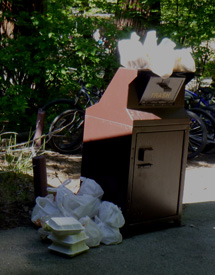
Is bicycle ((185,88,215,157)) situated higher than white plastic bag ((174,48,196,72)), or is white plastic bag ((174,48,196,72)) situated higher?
white plastic bag ((174,48,196,72))

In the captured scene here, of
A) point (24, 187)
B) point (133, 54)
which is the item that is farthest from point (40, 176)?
point (133, 54)

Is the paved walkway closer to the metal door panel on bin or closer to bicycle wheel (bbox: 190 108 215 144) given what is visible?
the metal door panel on bin

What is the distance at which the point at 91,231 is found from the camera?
4.43 meters

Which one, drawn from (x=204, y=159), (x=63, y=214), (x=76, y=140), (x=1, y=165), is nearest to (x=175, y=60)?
(x=63, y=214)

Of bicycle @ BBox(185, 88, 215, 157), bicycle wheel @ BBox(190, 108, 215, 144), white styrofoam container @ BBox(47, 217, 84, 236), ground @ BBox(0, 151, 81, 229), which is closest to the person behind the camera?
white styrofoam container @ BBox(47, 217, 84, 236)

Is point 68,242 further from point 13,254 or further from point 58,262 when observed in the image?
point 13,254

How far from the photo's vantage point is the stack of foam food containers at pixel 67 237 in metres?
4.12

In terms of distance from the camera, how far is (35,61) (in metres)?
8.20

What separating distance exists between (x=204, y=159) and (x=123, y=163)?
4.65m

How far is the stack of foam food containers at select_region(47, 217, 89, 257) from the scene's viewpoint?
4.12 meters

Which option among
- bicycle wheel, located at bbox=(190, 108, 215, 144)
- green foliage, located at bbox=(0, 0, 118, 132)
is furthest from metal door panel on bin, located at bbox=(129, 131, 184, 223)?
bicycle wheel, located at bbox=(190, 108, 215, 144)

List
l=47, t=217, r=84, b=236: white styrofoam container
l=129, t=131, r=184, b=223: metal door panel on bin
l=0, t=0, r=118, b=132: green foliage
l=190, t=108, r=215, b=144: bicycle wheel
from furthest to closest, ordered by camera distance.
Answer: l=190, t=108, r=215, b=144: bicycle wheel, l=0, t=0, r=118, b=132: green foliage, l=129, t=131, r=184, b=223: metal door panel on bin, l=47, t=217, r=84, b=236: white styrofoam container

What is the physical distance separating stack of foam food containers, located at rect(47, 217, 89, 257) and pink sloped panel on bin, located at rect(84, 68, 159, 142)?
3.53ft

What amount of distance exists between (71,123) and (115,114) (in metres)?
3.60
